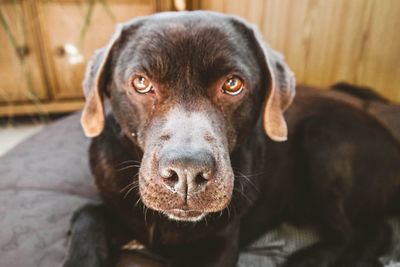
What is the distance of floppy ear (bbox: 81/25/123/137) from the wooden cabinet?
1.44 metres

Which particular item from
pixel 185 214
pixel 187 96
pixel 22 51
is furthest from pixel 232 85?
pixel 22 51

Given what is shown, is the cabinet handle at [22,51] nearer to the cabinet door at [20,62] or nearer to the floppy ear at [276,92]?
the cabinet door at [20,62]

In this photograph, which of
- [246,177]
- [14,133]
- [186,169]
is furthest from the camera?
[14,133]

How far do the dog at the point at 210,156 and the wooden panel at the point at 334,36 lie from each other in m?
1.09

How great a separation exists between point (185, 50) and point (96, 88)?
0.32 m

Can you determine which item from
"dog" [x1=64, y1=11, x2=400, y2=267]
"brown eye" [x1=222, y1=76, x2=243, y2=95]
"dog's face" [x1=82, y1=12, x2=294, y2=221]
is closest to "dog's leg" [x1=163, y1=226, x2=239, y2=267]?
"dog" [x1=64, y1=11, x2=400, y2=267]

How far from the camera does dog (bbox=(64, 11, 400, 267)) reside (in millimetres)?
884

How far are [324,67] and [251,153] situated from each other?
1601 millimetres

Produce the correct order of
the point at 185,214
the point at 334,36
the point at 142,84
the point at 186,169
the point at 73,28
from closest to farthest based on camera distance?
1. the point at 186,169
2. the point at 185,214
3. the point at 142,84
4. the point at 334,36
5. the point at 73,28

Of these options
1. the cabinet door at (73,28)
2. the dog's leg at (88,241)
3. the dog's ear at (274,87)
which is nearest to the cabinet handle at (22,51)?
the cabinet door at (73,28)

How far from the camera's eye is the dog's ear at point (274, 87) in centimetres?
109

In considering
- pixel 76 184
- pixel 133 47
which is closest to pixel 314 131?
pixel 133 47

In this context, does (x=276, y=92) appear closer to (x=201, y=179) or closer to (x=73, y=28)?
(x=201, y=179)

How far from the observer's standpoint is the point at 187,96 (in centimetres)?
98
